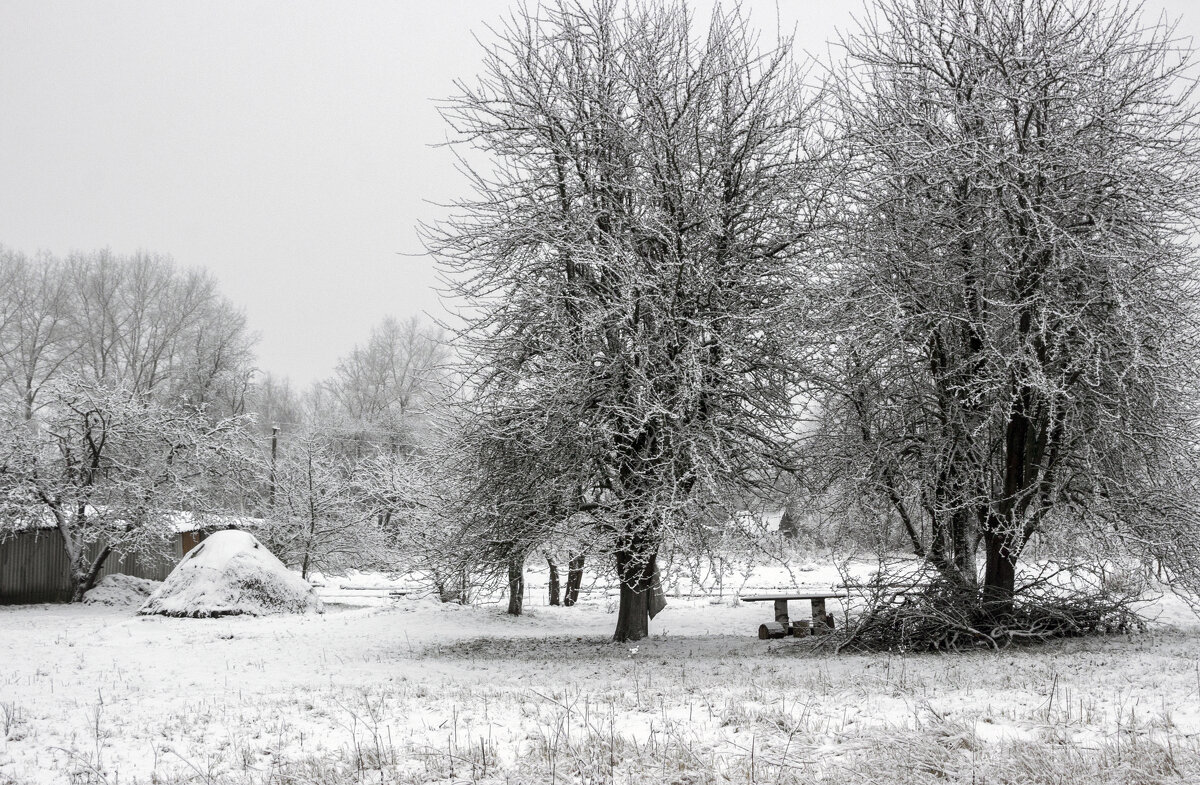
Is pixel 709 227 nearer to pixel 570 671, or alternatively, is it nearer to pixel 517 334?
pixel 517 334

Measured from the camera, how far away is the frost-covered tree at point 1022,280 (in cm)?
939

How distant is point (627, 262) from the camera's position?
1064 cm

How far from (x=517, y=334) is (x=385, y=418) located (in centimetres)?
3252

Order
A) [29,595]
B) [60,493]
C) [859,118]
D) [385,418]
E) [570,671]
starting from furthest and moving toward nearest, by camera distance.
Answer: [385,418], [29,595], [60,493], [859,118], [570,671]

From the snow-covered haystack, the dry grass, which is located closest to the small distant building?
the snow-covered haystack

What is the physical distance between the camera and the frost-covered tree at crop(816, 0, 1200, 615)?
30.8ft

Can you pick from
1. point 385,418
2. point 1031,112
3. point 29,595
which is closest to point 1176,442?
point 1031,112

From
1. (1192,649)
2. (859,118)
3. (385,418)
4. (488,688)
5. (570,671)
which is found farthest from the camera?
(385,418)

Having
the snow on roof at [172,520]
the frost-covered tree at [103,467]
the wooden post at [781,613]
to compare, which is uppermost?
the frost-covered tree at [103,467]

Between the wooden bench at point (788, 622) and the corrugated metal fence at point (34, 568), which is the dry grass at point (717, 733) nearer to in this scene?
the wooden bench at point (788, 622)

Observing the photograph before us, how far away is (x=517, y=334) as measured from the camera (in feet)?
38.7

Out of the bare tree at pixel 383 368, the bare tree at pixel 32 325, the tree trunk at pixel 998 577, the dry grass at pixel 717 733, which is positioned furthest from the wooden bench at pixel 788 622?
the bare tree at pixel 383 368

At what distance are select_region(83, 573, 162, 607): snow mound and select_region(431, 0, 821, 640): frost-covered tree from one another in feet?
38.1

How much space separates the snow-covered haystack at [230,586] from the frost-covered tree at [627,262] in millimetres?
7204
